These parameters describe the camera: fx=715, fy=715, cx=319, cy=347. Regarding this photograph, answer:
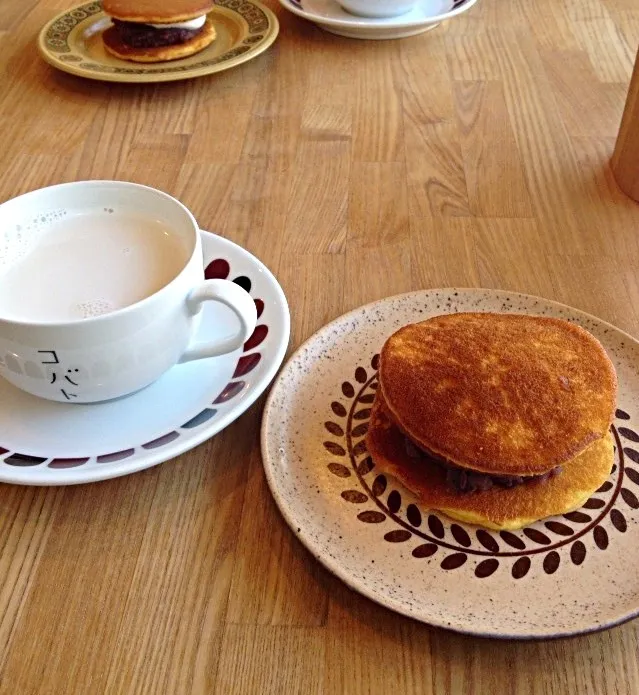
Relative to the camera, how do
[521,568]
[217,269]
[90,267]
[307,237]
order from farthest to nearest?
[307,237]
[217,269]
[90,267]
[521,568]

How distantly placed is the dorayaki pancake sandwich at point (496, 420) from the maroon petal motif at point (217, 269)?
0.20m

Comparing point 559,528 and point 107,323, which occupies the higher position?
point 107,323

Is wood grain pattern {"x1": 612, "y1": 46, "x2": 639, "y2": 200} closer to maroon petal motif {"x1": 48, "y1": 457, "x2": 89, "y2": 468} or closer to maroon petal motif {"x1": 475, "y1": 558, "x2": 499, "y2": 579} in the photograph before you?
maroon petal motif {"x1": 475, "y1": 558, "x2": 499, "y2": 579}

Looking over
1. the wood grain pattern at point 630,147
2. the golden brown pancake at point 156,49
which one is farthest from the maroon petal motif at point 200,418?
the golden brown pancake at point 156,49

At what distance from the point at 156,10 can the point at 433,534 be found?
0.90 m

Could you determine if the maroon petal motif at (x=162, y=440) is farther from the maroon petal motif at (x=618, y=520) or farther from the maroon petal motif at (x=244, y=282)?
the maroon petal motif at (x=618, y=520)

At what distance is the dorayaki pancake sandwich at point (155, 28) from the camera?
1053mm

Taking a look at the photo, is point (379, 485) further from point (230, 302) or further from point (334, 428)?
point (230, 302)

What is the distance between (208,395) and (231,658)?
0.67 feet

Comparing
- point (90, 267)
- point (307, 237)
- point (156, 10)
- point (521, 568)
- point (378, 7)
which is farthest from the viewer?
point (378, 7)

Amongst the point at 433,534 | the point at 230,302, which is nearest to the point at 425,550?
the point at 433,534

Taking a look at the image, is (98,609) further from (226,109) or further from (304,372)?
(226,109)

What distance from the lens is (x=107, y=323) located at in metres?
0.48

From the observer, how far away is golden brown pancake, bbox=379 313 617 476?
0.46 metres
